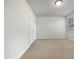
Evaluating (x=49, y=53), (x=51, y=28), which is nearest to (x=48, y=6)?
(x=49, y=53)

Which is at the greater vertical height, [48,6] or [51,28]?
[48,6]

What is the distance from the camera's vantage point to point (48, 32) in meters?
11.6

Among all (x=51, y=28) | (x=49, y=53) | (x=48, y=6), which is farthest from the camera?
(x=51, y=28)

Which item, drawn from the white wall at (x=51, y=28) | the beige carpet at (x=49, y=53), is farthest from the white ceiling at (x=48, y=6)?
the white wall at (x=51, y=28)

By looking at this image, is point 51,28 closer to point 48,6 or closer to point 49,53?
point 48,6

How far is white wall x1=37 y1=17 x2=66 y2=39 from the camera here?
1156 cm

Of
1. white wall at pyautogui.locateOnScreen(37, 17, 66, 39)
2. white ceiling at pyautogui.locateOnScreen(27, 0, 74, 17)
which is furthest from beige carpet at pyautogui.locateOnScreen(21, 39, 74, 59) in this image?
white wall at pyautogui.locateOnScreen(37, 17, 66, 39)

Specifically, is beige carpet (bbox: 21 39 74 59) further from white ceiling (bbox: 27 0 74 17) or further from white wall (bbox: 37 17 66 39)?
white wall (bbox: 37 17 66 39)

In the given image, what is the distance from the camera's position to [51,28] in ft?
38.1

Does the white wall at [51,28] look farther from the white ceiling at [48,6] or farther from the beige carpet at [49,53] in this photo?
the beige carpet at [49,53]

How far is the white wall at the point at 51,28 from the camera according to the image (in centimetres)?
1156
